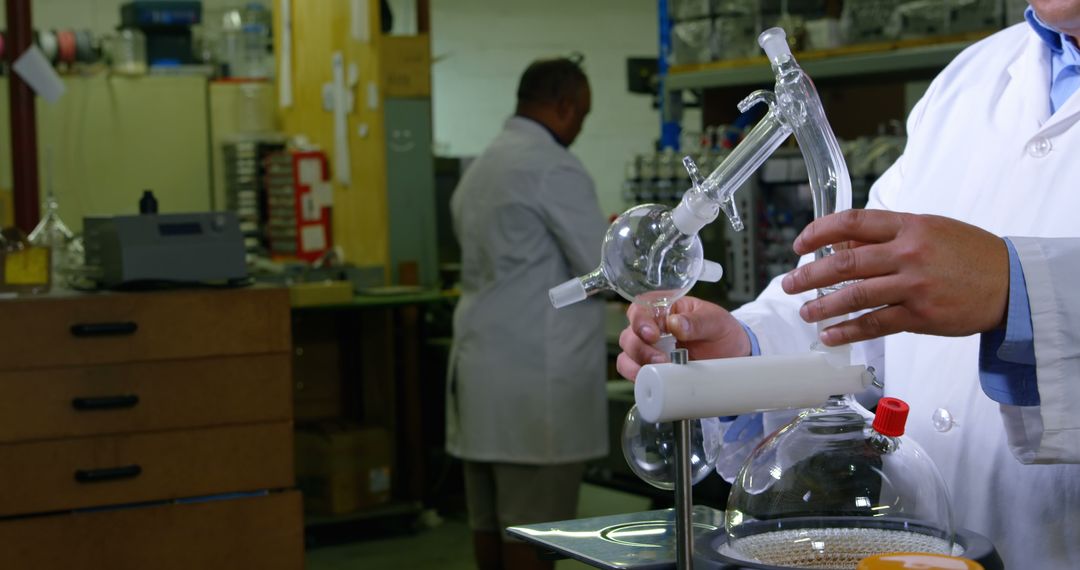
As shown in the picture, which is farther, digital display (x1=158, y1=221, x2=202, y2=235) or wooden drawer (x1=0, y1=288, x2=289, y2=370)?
digital display (x1=158, y1=221, x2=202, y2=235)

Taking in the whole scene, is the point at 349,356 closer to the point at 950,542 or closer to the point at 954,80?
the point at 954,80

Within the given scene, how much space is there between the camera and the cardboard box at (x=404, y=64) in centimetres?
551

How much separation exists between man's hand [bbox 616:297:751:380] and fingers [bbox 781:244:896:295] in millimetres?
256

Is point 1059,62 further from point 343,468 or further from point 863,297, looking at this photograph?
point 343,468

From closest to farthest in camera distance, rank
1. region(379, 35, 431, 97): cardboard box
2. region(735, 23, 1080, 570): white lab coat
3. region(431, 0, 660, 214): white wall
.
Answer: region(735, 23, 1080, 570): white lab coat < region(379, 35, 431, 97): cardboard box < region(431, 0, 660, 214): white wall

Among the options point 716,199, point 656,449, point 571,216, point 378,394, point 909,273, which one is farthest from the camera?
point 378,394

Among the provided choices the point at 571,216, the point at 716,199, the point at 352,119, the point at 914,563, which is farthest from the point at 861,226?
the point at 352,119

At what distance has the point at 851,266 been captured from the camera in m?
0.94

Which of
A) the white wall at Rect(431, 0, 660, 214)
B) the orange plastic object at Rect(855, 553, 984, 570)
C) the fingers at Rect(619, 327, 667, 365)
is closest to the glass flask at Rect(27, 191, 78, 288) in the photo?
the fingers at Rect(619, 327, 667, 365)

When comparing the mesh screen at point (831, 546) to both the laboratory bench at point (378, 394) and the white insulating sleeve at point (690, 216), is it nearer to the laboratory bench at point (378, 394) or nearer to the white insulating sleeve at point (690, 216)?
the white insulating sleeve at point (690, 216)

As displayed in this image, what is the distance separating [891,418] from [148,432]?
2.41 m

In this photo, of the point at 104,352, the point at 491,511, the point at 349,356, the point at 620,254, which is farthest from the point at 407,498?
the point at 620,254

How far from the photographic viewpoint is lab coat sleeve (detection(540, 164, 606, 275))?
12.5 feet

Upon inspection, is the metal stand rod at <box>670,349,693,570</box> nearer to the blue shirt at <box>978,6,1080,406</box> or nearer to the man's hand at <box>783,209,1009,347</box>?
the man's hand at <box>783,209,1009,347</box>
